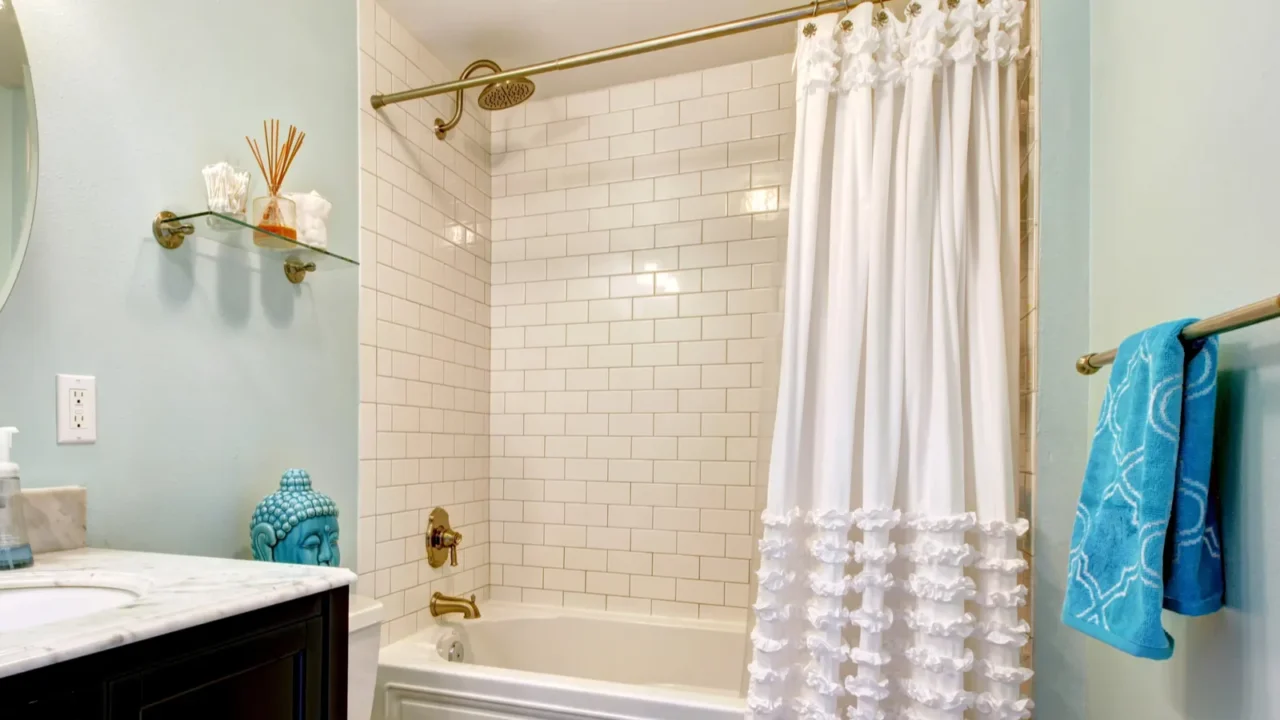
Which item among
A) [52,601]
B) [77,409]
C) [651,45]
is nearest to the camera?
[52,601]

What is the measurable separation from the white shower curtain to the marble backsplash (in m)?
1.32

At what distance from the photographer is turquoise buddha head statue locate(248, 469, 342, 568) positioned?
5.18ft

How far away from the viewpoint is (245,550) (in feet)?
5.53

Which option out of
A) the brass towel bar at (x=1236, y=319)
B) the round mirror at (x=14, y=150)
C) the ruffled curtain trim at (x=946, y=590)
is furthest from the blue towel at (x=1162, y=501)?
the round mirror at (x=14, y=150)

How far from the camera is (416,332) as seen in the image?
239 cm

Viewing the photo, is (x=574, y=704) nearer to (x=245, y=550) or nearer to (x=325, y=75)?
(x=245, y=550)

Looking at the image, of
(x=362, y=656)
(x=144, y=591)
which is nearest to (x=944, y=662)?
→ (x=362, y=656)

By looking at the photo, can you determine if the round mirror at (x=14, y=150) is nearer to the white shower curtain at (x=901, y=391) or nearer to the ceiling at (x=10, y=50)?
the ceiling at (x=10, y=50)

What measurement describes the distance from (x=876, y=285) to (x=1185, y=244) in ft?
1.93

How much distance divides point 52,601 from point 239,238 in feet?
2.98

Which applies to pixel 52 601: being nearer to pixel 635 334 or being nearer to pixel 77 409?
pixel 77 409

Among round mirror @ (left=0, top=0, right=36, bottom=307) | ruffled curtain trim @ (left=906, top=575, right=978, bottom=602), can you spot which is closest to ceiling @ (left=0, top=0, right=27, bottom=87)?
round mirror @ (left=0, top=0, right=36, bottom=307)

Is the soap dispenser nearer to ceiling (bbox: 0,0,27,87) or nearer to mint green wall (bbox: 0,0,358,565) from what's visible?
mint green wall (bbox: 0,0,358,565)

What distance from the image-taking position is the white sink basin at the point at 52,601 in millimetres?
982
